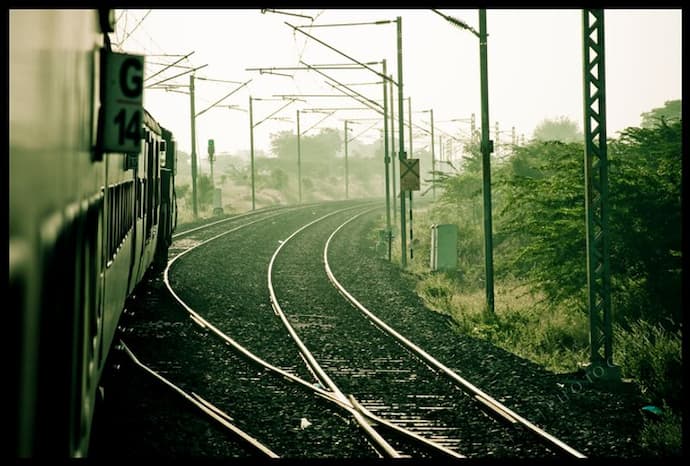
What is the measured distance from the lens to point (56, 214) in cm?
336

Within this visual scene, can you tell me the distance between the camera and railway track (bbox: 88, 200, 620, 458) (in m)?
7.59

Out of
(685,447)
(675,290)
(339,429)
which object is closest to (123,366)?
(339,429)

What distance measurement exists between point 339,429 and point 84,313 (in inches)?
162

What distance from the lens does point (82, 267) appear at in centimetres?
433

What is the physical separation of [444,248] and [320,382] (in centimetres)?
1183

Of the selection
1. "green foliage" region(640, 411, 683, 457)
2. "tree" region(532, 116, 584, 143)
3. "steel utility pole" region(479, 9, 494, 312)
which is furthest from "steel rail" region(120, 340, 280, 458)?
"tree" region(532, 116, 584, 143)

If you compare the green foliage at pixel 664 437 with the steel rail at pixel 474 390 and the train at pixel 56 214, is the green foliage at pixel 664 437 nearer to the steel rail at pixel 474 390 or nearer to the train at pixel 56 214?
the steel rail at pixel 474 390

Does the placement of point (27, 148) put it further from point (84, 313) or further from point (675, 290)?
point (675, 290)

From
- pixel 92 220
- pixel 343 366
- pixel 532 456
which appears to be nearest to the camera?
pixel 92 220

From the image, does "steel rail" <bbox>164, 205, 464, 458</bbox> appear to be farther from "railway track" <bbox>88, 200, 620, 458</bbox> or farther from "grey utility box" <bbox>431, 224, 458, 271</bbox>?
"grey utility box" <bbox>431, 224, 458, 271</bbox>

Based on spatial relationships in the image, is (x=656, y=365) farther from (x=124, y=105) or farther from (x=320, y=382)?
(x=124, y=105)

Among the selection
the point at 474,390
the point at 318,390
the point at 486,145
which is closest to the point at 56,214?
the point at 318,390

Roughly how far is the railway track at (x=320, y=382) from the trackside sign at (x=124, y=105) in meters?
3.66

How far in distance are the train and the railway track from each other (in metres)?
3.04
